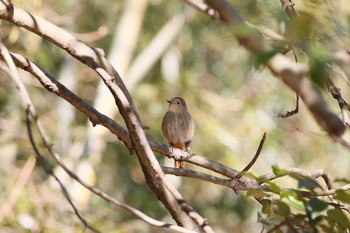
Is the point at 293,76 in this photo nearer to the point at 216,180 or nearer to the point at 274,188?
the point at 274,188

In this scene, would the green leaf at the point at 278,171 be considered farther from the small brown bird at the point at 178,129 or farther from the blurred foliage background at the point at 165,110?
the blurred foliage background at the point at 165,110

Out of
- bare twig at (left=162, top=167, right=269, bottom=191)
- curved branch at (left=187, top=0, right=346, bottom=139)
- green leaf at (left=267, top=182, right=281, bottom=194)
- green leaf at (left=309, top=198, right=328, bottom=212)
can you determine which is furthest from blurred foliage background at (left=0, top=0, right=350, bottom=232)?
curved branch at (left=187, top=0, right=346, bottom=139)

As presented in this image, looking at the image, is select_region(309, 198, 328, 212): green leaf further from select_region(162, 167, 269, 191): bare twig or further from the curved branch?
the curved branch

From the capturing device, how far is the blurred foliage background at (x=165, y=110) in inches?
461

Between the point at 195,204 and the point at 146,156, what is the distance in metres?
11.6

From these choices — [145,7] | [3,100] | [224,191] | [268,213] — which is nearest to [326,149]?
[224,191]

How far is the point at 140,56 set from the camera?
1534 centimetres

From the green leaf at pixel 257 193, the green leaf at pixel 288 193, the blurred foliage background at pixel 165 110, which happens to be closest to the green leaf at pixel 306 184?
the green leaf at pixel 288 193

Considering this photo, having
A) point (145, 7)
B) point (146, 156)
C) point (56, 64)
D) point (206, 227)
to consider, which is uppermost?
point (145, 7)

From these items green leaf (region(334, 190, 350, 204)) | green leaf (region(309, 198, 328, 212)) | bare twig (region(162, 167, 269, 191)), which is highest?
bare twig (region(162, 167, 269, 191))

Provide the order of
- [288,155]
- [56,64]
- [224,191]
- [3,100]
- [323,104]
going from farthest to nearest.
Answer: [56,64], [224,191], [288,155], [3,100], [323,104]

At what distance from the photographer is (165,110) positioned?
14.0 meters

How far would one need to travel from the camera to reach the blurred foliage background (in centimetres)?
1171

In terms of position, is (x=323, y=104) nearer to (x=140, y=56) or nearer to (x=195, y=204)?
(x=195, y=204)
